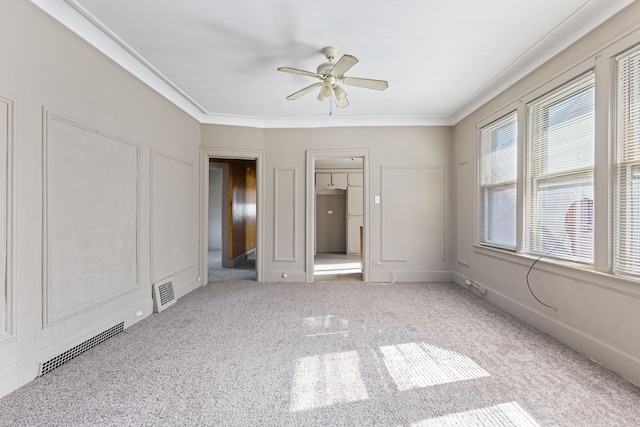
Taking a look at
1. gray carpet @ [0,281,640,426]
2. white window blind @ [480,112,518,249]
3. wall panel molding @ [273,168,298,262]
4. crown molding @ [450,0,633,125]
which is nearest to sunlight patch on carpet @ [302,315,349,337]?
gray carpet @ [0,281,640,426]

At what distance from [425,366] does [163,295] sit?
299cm

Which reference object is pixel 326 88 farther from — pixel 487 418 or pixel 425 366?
pixel 487 418

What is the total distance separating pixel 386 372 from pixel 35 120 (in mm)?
3020

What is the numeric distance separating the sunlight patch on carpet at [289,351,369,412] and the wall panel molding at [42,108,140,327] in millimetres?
1879

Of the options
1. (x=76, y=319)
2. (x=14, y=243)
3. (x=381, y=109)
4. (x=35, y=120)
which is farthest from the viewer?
(x=381, y=109)

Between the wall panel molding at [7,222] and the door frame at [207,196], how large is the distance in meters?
2.82

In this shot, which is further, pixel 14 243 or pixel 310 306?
pixel 310 306

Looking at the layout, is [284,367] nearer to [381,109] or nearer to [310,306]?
[310,306]

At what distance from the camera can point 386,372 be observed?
7.07 feet

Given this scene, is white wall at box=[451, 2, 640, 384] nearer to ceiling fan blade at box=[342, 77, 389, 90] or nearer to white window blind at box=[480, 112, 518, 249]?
white window blind at box=[480, 112, 518, 249]

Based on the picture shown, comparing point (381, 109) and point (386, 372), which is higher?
point (381, 109)

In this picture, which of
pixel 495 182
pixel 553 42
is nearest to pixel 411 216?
pixel 495 182

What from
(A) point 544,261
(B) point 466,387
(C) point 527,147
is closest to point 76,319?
(B) point 466,387

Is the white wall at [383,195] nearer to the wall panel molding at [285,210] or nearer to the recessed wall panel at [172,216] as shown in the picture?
the wall panel molding at [285,210]
